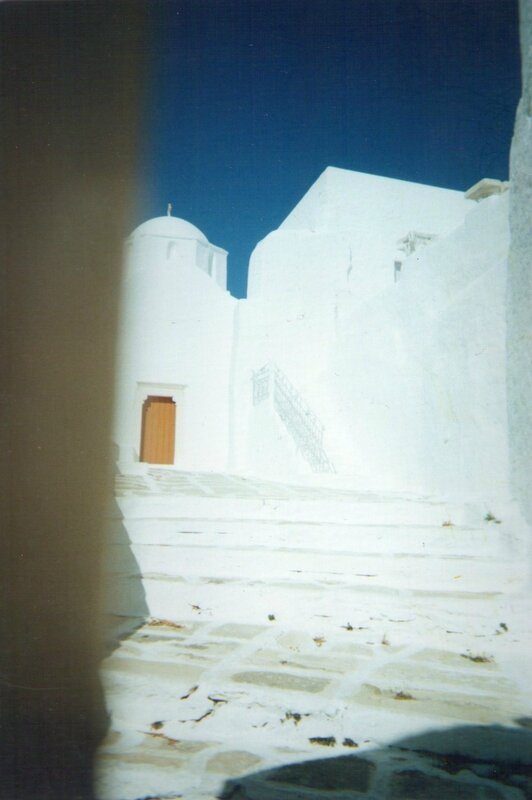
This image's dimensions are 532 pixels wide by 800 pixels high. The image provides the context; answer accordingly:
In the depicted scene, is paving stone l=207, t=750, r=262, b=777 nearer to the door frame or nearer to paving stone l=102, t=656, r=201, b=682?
paving stone l=102, t=656, r=201, b=682

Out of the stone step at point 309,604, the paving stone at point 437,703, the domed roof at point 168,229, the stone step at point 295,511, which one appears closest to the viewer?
the paving stone at point 437,703

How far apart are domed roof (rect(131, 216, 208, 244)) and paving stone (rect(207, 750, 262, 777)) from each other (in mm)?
13919

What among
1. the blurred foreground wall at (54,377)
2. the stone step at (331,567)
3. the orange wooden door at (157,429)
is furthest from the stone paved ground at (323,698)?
the orange wooden door at (157,429)

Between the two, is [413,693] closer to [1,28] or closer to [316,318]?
[1,28]

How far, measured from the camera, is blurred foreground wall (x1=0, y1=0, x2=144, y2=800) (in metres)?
1.81

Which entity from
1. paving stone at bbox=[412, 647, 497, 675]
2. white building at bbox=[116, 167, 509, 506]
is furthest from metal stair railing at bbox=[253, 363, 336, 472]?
paving stone at bbox=[412, 647, 497, 675]

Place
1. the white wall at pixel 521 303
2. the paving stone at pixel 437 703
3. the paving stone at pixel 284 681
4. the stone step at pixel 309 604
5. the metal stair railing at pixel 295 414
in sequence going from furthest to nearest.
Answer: the metal stair railing at pixel 295 414
the white wall at pixel 521 303
the stone step at pixel 309 604
the paving stone at pixel 284 681
the paving stone at pixel 437 703

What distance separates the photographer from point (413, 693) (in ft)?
7.16

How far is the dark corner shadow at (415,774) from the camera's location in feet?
5.17

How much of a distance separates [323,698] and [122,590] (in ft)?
4.52

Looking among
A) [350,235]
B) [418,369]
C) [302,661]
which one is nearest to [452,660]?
Answer: [302,661]

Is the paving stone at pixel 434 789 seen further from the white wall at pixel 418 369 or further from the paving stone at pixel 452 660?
the white wall at pixel 418 369

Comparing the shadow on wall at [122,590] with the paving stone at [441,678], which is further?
the shadow on wall at [122,590]

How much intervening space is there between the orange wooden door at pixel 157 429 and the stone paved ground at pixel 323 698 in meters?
9.99
